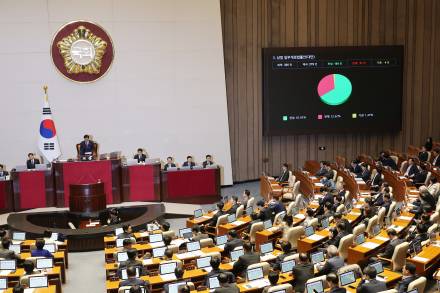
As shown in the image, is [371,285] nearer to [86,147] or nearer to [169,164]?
[169,164]

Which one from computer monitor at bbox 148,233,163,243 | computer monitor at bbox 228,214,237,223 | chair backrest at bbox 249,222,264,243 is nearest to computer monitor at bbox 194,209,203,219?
computer monitor at bbox 228,214,237,223

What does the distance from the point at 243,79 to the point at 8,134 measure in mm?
7751

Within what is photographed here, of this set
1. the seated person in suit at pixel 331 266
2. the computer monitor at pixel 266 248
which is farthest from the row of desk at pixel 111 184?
the seated person in suit at pixel 331 266

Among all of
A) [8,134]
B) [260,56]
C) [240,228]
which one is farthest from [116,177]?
[260,56]

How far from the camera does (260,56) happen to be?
2012 centimetres

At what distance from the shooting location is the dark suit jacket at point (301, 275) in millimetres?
8805

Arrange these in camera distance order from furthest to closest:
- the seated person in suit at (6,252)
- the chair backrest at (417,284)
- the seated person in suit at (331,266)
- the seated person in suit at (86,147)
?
the seated person in suit at (86,147)
the seated person in suit at (6,252)
the seated person in suit at (331,266)
the chair backrest at (417,284)

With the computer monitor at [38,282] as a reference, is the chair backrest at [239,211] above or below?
above

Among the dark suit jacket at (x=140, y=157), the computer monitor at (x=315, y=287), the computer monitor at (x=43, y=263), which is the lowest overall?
the computer monitor at (x=43, y=263)

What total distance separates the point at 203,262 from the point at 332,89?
11940 millimetres

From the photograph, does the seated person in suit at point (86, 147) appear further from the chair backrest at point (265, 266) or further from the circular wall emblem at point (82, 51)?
the chair backrest at point (265, 266)

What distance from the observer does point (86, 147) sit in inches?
651

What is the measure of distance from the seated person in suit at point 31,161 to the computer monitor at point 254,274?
931 centimetres

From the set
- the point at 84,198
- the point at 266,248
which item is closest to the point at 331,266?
the point at 266,248
